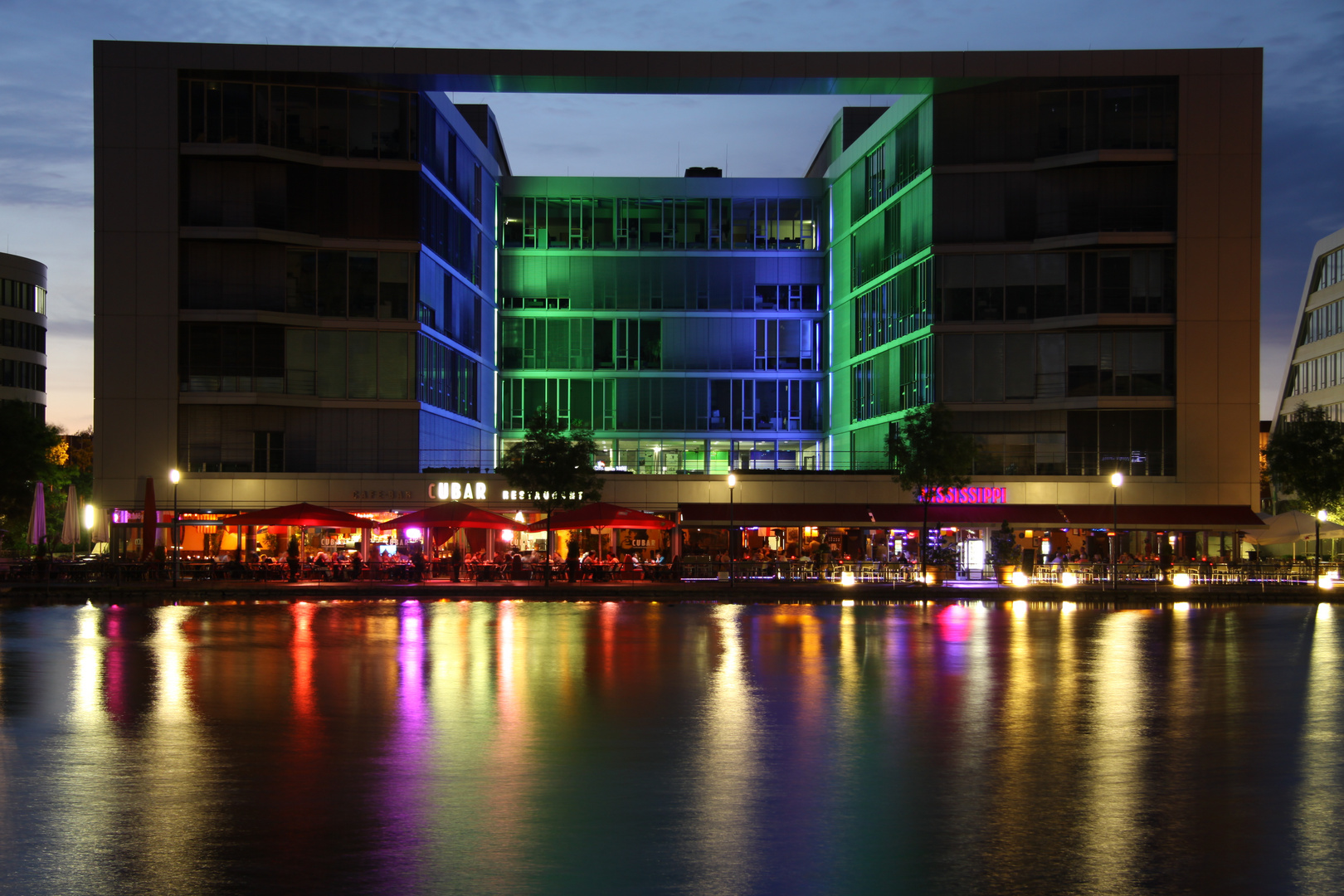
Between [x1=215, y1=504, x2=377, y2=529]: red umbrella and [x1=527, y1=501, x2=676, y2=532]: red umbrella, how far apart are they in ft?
23.0

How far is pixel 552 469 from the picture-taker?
50125 millimetres

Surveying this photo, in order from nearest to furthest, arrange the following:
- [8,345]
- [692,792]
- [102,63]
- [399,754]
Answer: [692,792], [399,754], [102,63], [8,345]

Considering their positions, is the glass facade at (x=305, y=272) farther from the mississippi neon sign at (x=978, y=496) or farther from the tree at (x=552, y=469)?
the mississippi neon sign at (x=978, y=496)

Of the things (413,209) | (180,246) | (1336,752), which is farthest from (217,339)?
(1336,752)

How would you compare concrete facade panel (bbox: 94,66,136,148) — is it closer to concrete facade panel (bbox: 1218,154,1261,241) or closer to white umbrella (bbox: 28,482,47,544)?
white umbrella (bbox: 28,482,47,544)

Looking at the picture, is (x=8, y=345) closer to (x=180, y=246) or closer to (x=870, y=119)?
(x=180, y=246)

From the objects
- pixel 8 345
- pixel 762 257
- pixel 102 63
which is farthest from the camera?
pixel 8 345

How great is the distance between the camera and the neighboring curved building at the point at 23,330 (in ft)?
328

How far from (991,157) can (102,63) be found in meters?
39.8

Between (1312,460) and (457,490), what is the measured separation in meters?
37.9

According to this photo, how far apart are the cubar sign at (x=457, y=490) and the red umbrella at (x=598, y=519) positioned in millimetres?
9193

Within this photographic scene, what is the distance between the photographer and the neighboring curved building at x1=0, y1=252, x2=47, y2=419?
99.9m

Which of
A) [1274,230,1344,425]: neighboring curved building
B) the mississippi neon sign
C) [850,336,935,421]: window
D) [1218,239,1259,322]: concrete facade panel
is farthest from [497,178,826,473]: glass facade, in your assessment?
[1274,230,1344,425]: neighboring curved building

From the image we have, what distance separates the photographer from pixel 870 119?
7406 centimetres
